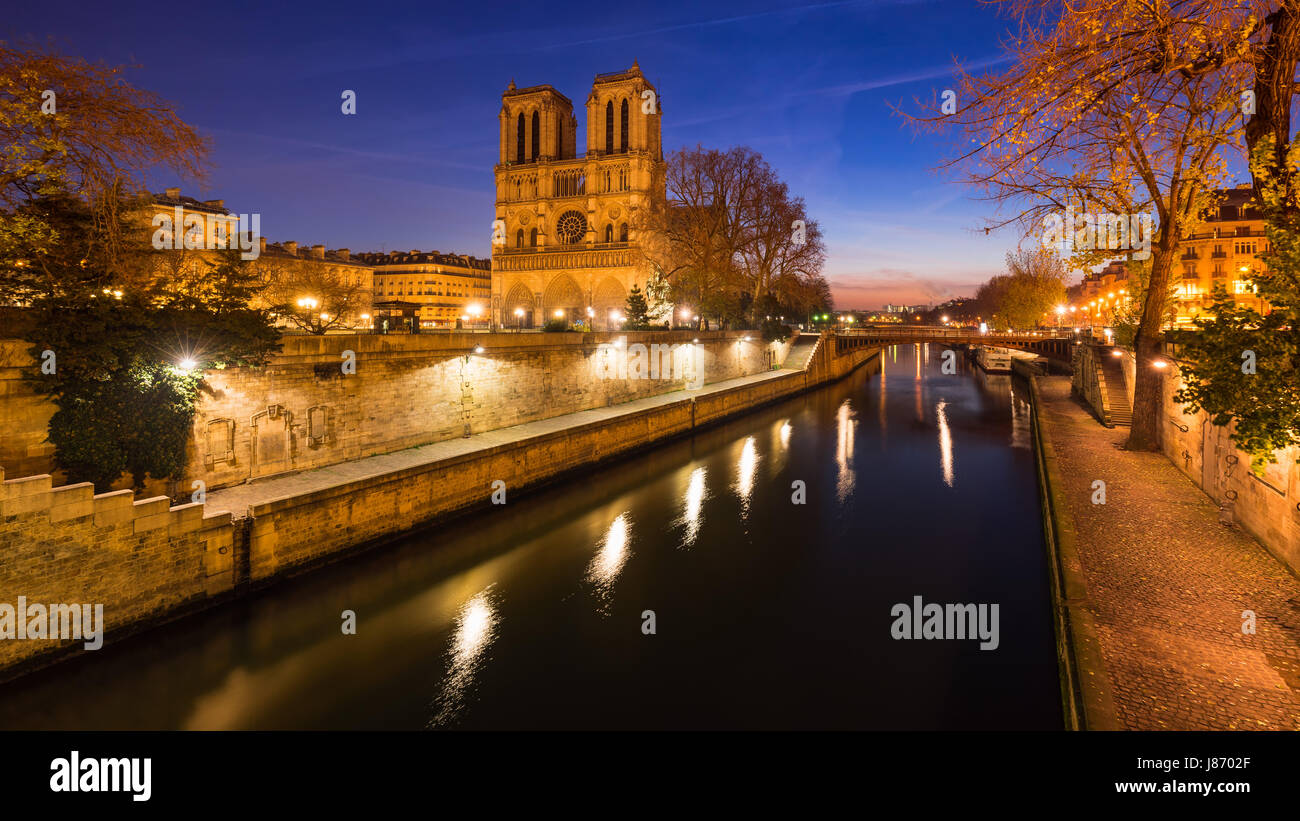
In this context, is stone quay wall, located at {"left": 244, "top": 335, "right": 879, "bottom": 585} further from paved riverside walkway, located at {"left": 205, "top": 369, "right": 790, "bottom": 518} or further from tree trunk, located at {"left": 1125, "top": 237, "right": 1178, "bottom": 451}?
tree trunk, located at {"left": 1125, "top": 237, "right": 1178, "bottom": 451}

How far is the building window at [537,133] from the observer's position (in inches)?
2502

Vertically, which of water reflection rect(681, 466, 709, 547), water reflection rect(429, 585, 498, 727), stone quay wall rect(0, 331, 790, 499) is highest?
stone quay wall rect(0, 331, 790, 499)

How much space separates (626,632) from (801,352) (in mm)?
41496

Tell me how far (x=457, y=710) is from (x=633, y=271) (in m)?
51.8

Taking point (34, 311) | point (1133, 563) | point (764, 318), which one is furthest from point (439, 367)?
point (764, 318)

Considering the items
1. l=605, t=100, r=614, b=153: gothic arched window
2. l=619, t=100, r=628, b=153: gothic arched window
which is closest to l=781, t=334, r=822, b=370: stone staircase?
l=619, t=100, r=628, b=153: gothic arched window

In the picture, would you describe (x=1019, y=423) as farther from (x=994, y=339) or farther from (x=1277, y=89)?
(x=1277, y=89)

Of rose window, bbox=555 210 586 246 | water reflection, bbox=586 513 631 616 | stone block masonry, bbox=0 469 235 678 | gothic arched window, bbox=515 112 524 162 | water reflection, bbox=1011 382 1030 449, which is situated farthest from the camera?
gothic arched window, bbox=515 112 524 162

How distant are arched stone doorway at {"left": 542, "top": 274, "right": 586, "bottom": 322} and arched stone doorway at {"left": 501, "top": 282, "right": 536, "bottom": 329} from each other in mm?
1548

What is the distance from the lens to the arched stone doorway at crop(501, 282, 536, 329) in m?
61.1

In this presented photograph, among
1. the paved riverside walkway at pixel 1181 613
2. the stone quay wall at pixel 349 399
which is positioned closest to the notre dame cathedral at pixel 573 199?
the stone quay wall at pixel 349 399

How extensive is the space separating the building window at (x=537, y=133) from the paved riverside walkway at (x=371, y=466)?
49441mm

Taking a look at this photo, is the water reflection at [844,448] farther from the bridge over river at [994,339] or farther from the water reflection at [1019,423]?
the bridge over river at [994,339]
